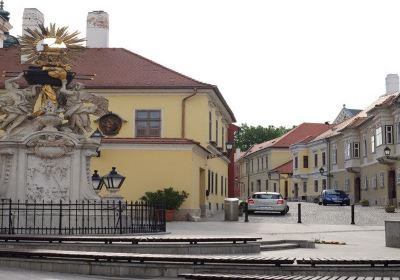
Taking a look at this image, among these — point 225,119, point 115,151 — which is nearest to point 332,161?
point 225,119

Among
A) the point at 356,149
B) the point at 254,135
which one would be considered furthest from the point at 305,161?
the point at 254,135

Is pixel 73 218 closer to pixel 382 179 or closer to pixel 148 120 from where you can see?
pixel 148 120

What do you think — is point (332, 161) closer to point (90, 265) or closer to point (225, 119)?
point (225, 119)

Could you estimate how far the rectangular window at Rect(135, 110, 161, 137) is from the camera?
36.8 m

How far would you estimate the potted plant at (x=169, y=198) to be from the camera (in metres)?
29.7

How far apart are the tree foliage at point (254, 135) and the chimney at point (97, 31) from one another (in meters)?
75.3

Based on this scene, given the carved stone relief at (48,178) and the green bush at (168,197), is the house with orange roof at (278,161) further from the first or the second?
the carved stone relief at (48,178)

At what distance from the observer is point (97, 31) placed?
4288cm

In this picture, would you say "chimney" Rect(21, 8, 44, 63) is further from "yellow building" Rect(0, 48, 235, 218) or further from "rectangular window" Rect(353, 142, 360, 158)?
"rectangular window" Rect(353, 142, 360, 158)

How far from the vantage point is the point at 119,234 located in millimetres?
17125

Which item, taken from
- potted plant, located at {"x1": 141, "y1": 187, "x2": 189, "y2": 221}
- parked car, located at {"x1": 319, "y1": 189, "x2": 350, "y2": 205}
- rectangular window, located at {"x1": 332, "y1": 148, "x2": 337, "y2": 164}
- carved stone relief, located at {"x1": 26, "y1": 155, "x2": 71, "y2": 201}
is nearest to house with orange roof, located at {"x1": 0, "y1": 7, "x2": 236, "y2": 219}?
potted plant, located at {"x1": 141, "y1": 187, "x2": 189, "y2": 221}

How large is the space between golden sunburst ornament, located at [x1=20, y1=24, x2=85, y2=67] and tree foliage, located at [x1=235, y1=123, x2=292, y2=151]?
319 ft

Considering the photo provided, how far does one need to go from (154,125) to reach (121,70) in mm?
4121

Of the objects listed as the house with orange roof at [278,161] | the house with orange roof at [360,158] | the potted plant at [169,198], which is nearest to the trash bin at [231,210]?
the potted plant at [169,198]
